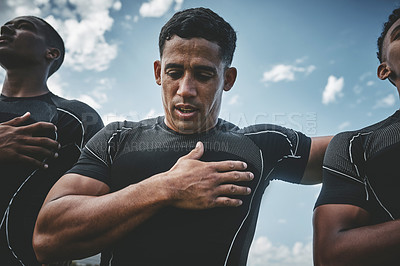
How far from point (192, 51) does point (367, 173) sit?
1.55 metres

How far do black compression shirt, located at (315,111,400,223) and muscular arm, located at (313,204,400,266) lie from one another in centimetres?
8

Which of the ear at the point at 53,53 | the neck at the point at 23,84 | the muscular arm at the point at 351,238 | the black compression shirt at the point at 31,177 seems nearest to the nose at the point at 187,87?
the muscular arm at the point at 351,238

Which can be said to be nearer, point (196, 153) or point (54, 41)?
point (196, 153)

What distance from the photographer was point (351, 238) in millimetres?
1853

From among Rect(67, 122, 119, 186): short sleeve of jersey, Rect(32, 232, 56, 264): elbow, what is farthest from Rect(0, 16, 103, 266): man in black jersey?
Rect(32, 232, 56, 264): elbow

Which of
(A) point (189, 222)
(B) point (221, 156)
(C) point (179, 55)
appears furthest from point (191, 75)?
(A) point (189, 222)

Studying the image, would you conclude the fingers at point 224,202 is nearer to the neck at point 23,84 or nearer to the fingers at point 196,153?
the fingers at point 196,153

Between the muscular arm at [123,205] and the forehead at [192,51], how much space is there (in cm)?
83

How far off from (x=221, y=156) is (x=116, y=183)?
80cm

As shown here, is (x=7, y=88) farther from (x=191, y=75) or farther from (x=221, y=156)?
(x=221, y=156)

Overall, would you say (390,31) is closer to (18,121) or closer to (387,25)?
(387,25)

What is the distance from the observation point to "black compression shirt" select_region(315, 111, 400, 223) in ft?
6.68

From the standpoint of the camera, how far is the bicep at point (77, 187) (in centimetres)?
215

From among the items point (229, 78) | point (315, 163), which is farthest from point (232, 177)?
Result: point (229, 78)
